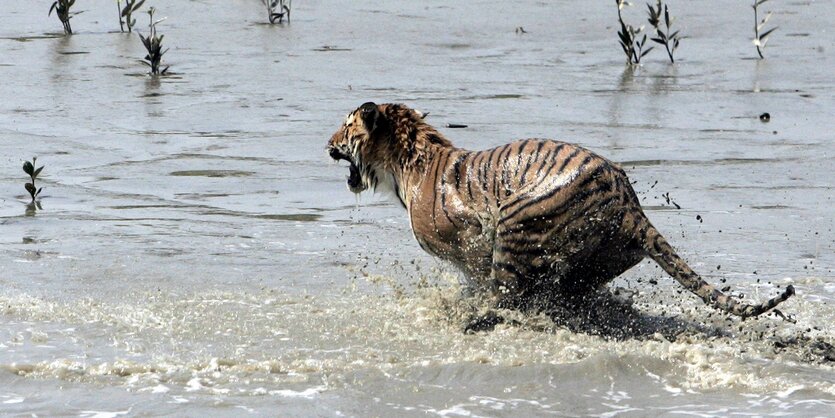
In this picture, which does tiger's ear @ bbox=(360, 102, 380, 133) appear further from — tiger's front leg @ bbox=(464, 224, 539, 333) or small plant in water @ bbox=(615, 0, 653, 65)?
small plant in water @ bbox=(615, 0, 653, 65)

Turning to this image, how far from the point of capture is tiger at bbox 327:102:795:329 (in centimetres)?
645

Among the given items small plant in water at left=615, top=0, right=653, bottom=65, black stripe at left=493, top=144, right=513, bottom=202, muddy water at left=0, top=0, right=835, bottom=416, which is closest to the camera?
muddy water at left=0, top=0, right=835, bottom=416

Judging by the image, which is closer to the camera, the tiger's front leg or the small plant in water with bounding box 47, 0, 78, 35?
the tiger's front leg

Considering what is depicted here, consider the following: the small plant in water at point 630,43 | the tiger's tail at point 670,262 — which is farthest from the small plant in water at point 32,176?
the small plant in water at point 630,43

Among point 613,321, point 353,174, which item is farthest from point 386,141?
point 613,321

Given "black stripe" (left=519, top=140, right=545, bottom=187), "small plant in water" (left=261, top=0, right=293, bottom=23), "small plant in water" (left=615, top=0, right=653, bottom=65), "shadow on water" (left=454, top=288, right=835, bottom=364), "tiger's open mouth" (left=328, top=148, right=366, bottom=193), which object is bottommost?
"shadow on water" (left=454, top=288, right=835, bottom=364)

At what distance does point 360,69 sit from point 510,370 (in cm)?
831

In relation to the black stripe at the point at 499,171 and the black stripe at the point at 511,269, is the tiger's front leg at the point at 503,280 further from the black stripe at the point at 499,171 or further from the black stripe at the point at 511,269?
the black stripe at the point at 499,171

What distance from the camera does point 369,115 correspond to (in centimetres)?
726

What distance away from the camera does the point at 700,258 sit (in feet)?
27.1

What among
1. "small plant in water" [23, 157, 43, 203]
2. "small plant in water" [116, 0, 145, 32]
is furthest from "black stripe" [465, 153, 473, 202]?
"small plant in water" [116, 0, 145, 32]

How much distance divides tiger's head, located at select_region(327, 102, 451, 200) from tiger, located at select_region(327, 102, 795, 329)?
0.5 inches

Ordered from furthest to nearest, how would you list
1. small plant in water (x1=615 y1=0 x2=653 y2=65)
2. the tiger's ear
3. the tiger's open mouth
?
small plant in water (x1=615 y1=0 x2=653 y2=65), the tiger's open mouth, the tiger's ear

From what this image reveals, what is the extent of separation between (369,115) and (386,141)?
18 cm
